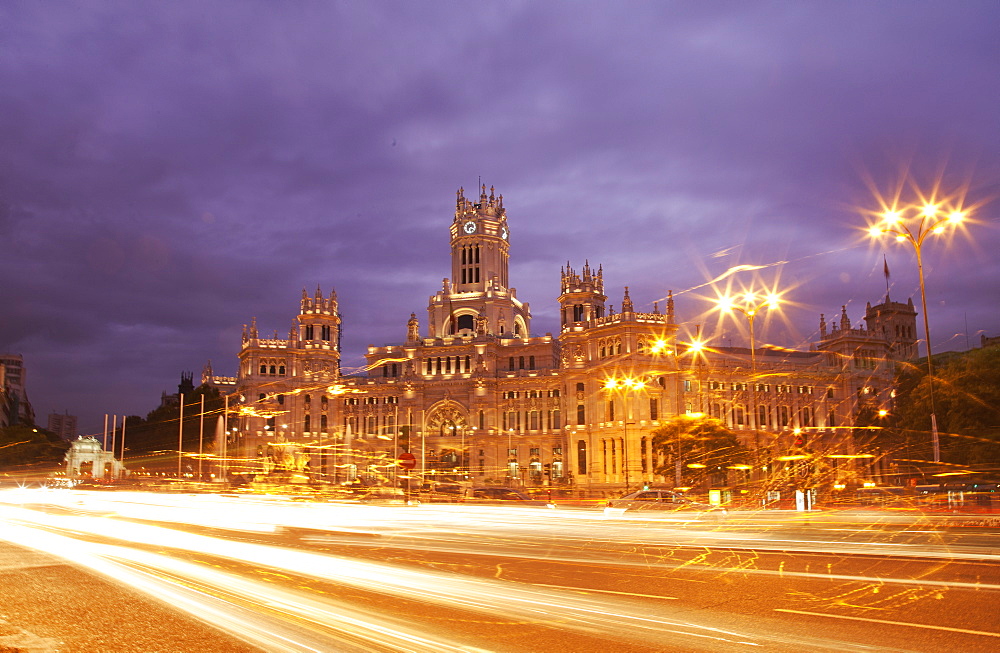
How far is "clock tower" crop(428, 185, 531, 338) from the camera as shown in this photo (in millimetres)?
108812

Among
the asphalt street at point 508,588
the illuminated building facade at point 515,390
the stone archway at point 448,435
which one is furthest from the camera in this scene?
the stone archway at point 448,435

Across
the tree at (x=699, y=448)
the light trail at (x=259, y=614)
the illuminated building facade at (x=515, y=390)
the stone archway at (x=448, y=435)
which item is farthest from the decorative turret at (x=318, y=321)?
the light trail at (x=259, y=614)

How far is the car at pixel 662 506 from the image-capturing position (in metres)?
34.7

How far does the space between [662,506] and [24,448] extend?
102701 millimetres

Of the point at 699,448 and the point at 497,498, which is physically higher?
the point at 699,448

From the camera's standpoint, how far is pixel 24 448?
11088cm

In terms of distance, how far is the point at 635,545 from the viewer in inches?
914

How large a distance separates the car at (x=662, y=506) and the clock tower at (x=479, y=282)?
6268cm

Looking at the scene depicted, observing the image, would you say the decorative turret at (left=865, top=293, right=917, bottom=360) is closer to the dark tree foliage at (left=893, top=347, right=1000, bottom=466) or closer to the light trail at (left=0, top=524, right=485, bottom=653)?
the dark tree foliage at (left=893, top=347, right=1000, bottom=466)

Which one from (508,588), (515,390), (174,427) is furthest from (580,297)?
(508,588)

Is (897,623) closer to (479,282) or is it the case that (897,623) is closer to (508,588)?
(508,588)

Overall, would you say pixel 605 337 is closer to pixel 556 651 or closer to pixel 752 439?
pixel 752 439

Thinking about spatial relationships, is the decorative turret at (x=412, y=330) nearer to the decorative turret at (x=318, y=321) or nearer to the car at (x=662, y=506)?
the decorative turret at (x=318, y=321)

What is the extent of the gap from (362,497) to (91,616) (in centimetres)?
3069
